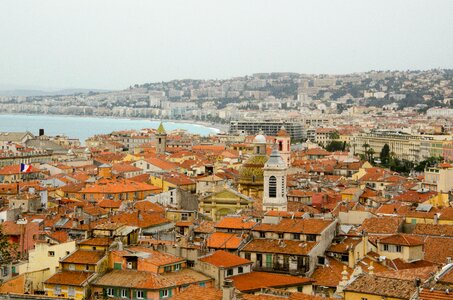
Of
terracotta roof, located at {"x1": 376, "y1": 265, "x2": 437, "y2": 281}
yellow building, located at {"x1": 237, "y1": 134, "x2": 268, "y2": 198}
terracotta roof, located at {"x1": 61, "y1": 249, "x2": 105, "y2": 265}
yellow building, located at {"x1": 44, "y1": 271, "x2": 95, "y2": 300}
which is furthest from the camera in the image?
yellow building, located at {"x1": 237, "y1": 134, "x2": 268, "y2": 198}

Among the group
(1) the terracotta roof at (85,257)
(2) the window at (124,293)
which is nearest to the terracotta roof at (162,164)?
(1) the terracotta roof at (85,257)

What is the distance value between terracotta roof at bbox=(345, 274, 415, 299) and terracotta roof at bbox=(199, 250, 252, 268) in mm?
3965

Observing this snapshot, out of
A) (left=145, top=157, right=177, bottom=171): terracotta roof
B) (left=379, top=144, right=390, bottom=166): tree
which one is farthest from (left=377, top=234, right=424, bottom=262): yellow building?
(left=379, top=144, right=390, bottom=166): tree

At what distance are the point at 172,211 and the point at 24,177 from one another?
2478 cm

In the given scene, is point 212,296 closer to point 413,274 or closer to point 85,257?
point 413,274

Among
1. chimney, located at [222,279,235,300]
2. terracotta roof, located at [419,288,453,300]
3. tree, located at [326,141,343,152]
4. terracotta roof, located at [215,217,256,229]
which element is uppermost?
terracotta roof, located at [419,288,453,300]

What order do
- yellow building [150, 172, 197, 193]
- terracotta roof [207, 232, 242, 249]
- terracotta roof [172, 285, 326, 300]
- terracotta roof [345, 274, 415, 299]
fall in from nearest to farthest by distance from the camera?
terracotta roof [172, 285, 326, 300]
terracotta roof [345, 274, 415, 299]
terracotta roof [207, 232, 242, 249]
yellow building [150, 172, 197, 193]

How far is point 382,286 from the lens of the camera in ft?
59.1

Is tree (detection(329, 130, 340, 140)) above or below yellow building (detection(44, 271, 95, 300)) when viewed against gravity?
below

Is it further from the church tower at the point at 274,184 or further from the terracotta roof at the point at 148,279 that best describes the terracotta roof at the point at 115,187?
the terracotta roof at the point at 148,279

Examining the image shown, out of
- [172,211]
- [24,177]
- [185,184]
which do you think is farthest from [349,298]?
[24,177]

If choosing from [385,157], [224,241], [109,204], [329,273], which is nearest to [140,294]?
[329,273]

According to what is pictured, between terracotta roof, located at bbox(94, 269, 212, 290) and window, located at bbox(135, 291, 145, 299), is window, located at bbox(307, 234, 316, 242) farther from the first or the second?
window, located at bbox(135, 291, 145, 299)

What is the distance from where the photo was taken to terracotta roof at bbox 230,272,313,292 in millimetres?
20547
